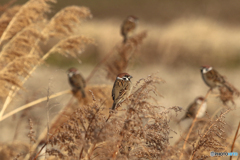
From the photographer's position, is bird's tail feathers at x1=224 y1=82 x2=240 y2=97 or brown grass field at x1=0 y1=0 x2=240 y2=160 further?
bird's tail feathers at x1=224 y1=82 x2=240 y2=97

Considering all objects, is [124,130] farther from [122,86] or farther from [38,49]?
[38,49]

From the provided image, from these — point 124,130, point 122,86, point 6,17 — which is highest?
point 6,17

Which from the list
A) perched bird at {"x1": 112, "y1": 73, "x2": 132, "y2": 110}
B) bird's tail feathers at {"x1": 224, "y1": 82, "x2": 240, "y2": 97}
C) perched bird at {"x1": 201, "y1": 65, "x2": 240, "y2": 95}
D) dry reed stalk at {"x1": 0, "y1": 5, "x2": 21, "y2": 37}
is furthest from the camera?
perched bird at {"x1": 201, "y1": 65, "x2": 240, "y2": 95}

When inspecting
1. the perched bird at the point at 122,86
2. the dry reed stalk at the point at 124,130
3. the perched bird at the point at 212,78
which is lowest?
the dry reed stalk at the point at 124,130

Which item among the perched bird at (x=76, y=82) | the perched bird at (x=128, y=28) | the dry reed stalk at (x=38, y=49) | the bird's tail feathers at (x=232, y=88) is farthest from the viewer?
the perched bird at (x=128, y=28)

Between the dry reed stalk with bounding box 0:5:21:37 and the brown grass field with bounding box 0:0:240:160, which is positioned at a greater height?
the dry reed stalk with bounding box 0:5:21:37

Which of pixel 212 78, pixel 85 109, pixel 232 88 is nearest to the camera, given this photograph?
pixel 85 109

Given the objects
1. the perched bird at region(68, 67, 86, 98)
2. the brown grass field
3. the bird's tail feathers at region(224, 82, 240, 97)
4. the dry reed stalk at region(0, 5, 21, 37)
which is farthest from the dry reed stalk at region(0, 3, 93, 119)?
the bird's tail feathers at region(224, 82, 240, 97)

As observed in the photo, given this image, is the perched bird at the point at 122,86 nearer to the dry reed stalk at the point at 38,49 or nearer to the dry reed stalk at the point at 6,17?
the dry reed stalk at the point at 38,49

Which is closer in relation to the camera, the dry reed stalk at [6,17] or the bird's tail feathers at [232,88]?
the bird's tail feathers at [232,88]

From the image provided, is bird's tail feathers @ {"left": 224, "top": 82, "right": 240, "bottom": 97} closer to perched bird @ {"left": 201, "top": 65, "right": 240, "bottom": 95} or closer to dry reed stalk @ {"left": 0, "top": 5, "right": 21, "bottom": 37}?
perched bird @ {"left": 201, "top": 65, "right": 240, "bottom": 95}

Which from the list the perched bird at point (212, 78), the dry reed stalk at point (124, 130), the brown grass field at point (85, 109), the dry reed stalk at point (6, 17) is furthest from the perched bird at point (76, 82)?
the dry reed stalk at point (124, 130)

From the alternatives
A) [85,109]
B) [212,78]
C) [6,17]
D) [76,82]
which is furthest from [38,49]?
[212,78]

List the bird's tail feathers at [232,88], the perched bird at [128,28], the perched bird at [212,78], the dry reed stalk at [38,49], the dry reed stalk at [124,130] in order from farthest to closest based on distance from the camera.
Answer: the perched bird at [128,28]
the perched bird at [212,78]
the bird's tail feathers at [232,88]
the dry reed stalk at [38,49]
the dry reed stalk at [124,130]
